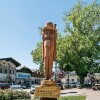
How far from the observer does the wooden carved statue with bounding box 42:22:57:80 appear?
11.2 m

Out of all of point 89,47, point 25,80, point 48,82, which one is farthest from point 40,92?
point 25,80

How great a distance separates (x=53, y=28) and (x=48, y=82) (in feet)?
6.16

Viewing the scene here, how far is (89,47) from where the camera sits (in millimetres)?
53281

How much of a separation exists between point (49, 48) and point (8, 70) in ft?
287

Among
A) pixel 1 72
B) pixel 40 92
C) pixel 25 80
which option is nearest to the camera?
pixel 40 92

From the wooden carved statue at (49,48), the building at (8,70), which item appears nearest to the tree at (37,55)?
the building at (8,70)

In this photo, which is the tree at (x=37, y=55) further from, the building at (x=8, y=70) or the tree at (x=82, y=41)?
the building at (x=8, y=70)

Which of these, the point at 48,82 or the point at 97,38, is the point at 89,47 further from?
the point at 48,82

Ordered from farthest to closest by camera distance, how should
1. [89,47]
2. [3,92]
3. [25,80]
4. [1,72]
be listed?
[25,80]
[1,72]
[89,47]
[3,92]

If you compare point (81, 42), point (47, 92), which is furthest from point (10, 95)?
point (81, 42)

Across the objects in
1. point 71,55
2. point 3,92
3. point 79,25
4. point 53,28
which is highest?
point 79,25

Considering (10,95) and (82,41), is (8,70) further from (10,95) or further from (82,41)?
(10,95)

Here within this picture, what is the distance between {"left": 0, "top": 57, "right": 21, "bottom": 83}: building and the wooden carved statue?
82574 millimetres

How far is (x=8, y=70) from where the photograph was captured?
97688 mm
